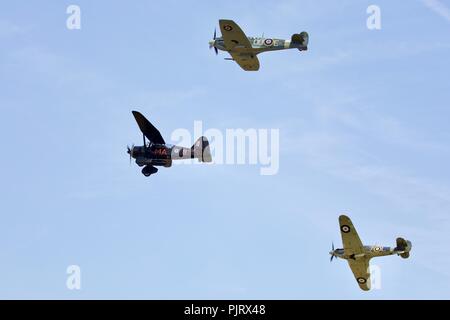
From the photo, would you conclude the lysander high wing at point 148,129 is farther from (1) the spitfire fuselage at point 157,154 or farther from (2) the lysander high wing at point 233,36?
(2) the lysander high wing at point 233,36

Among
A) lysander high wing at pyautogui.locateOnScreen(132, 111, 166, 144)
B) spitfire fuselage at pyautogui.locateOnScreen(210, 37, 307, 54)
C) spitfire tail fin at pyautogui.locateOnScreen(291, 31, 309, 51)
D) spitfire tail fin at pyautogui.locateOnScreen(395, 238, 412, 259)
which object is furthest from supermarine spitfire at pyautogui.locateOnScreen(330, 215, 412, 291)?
lysander high wing at pyautogui.locateOnScreen(132, 111, 166, 144)

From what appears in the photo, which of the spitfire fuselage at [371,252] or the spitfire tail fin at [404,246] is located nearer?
the spitfire tail fin at [404,246]

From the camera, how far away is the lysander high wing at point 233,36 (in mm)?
72969

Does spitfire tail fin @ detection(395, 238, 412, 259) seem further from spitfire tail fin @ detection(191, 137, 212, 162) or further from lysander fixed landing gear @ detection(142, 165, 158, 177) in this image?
lysander fixed landing gear @ detection(142, 165, 158, 177)

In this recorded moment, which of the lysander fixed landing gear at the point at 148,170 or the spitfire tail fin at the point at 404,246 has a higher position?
the lysander fixed landing gear at the point at 148,170

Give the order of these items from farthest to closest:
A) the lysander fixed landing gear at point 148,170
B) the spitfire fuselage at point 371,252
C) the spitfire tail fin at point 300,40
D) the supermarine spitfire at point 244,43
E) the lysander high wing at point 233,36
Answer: the spitfire tail fin at point 300,40, the supermarine spitfire at point 244,43, the lysander high wing at point 233,36, the spitfire fuselage at point 371,252, the lysander fixed landing gear at point 148,170

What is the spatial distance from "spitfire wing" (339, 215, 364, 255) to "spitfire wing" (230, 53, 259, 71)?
13.6 m

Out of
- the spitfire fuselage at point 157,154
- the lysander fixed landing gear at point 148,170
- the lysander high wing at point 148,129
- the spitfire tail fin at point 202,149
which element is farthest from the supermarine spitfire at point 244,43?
the lysander fixed landing gear at point 148,170

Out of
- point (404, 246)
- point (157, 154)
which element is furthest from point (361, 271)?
point (157, 154)

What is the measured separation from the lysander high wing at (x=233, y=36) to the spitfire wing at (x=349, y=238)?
14226 millimetres
